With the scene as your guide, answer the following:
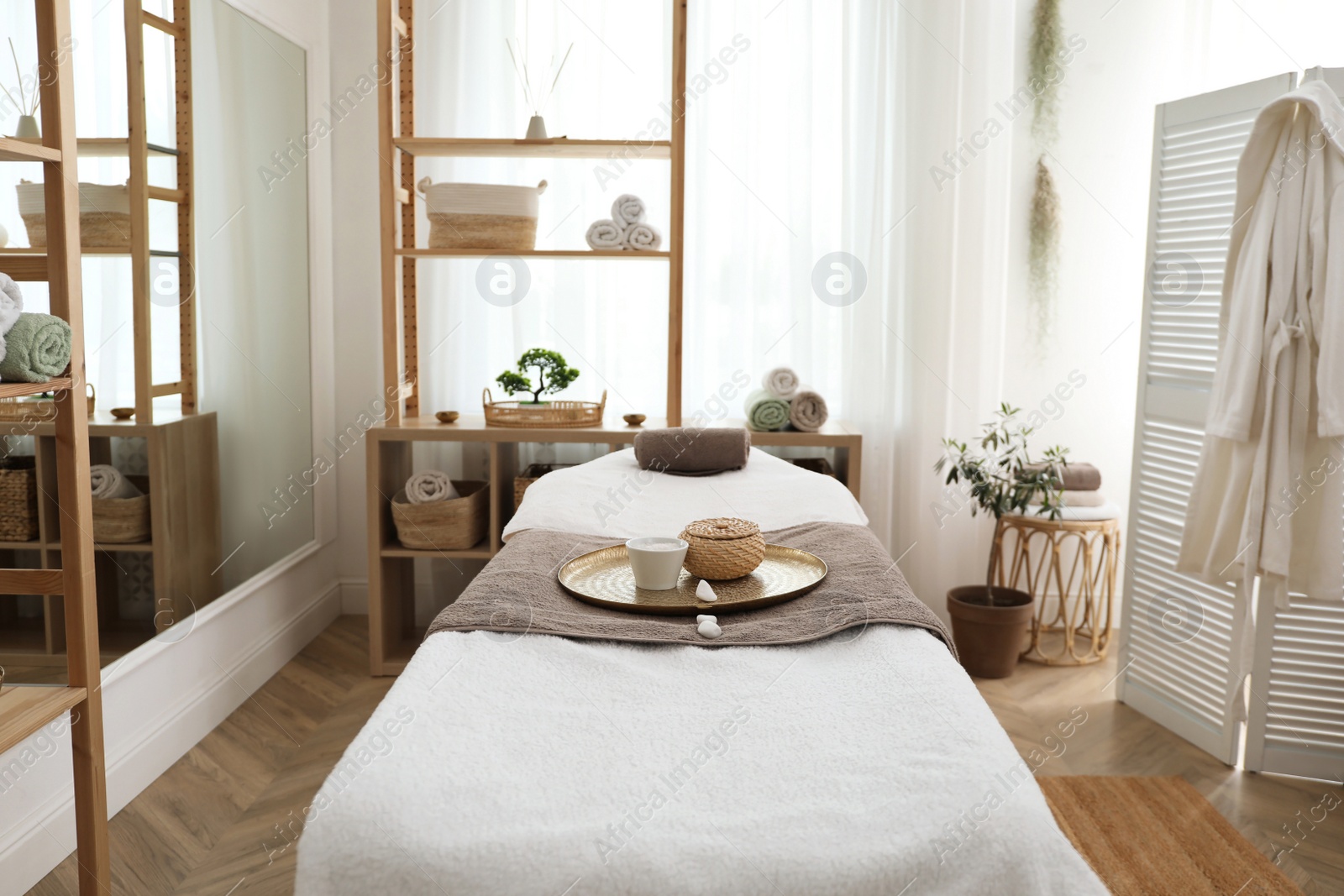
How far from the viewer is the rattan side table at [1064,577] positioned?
2.90 meters

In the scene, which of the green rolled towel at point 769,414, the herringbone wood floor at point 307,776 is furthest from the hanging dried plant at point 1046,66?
the herringbone wood floor at point 307,776

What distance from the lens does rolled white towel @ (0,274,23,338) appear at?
1329 millimetres

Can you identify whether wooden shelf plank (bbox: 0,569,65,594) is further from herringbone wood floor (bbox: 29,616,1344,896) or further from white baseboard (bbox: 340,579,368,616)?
white baseboard (bbox: 340,579,368,616)

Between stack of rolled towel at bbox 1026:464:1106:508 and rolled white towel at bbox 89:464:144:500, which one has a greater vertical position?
rolled white towel at bbox 89:464:144:500

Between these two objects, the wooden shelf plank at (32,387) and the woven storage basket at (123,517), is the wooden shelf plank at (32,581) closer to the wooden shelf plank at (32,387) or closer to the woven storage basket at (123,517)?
the wooden shelf plank at (32,387)

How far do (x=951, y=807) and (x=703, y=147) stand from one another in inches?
100.0

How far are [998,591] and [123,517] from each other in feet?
7.49

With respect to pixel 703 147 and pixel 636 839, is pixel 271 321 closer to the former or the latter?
pixel 703 147

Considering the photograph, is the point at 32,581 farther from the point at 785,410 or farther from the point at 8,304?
the point at 785,410

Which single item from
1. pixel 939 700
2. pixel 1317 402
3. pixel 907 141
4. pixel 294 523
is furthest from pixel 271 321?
pixel 1317 402

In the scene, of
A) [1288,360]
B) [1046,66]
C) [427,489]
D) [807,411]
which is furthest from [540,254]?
[1288,360]

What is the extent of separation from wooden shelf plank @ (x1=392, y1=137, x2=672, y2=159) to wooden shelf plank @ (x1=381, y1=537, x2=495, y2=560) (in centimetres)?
113

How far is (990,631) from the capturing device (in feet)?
9.21

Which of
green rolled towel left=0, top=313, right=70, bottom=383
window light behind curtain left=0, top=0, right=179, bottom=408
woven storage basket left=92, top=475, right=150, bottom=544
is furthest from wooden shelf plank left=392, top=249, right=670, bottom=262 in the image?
green rolled towel left=0, top=313, right=70, bottom=383
